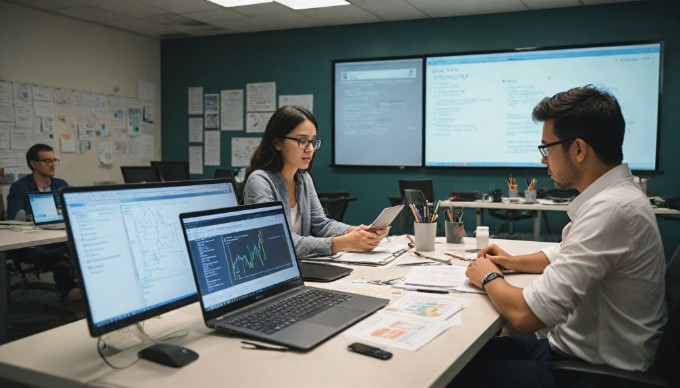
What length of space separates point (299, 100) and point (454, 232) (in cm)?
441

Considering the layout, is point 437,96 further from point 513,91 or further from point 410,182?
point 410,182

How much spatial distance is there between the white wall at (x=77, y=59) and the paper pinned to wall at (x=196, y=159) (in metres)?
0.49

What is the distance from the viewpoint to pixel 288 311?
1361 mm

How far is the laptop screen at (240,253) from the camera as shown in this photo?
126 cm

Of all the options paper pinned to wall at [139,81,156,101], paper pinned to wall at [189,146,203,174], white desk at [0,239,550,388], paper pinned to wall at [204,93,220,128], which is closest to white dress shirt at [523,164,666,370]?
white desk at [0,239,550,388]

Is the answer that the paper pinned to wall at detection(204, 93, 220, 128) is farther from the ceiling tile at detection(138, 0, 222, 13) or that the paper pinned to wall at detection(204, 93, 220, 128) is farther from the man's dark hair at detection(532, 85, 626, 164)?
the man's dark hair at detection(532, 85, 626, 164)

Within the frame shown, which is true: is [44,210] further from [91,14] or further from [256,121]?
[256,121]

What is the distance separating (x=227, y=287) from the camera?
1309mm

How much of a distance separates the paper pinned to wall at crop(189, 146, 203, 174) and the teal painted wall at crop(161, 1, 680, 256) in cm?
8

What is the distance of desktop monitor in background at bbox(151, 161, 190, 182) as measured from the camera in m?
5.74

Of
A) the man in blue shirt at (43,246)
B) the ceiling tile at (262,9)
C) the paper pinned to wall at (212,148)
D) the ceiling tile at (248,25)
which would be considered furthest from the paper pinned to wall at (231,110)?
the man in blue shirt at (43,246)

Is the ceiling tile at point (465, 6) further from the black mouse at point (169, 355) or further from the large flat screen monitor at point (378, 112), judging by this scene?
the black mouse at point (169, 355)

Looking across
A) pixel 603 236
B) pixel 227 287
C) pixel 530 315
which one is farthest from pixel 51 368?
pixel 603 236

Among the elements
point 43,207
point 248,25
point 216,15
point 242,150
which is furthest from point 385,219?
point 242,150
